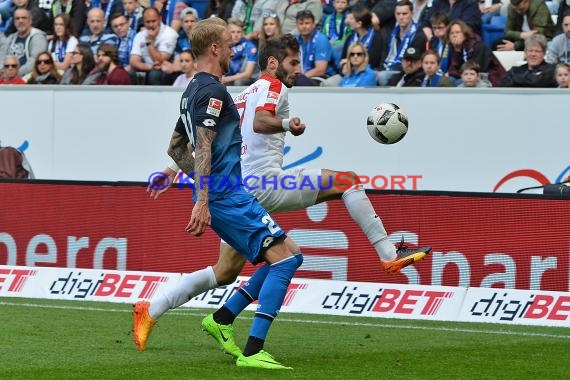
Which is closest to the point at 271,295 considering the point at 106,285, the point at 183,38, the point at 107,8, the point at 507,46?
the point at 106,285

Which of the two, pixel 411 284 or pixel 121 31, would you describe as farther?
pixel 121 31

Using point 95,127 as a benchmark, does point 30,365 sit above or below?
above

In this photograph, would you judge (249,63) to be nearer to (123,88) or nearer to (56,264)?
(123,88)

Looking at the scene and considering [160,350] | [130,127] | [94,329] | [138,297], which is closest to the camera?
[160,350]

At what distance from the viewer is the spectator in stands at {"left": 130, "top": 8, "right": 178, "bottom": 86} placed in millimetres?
18062

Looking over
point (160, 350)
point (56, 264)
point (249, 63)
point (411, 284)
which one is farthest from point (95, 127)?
point (160, 350)

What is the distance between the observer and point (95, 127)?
55.9 ft

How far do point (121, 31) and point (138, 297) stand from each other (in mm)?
7410

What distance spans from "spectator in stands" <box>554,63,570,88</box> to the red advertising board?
3539 millimetres

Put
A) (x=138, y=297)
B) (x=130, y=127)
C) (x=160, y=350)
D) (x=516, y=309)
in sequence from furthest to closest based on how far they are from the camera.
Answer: (x=130, y=127) < (x=138, y=297) < (x=516, y=309) < (x=160, y=350)

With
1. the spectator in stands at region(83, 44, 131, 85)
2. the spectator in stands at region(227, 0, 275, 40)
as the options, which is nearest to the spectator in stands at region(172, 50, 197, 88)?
the spectator in stands at region(83, 44, 131, 85)

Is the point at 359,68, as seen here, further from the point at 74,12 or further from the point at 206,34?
the point at 206,34

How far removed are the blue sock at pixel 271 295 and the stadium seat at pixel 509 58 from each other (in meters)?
8.64

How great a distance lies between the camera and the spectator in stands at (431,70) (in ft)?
51.3
